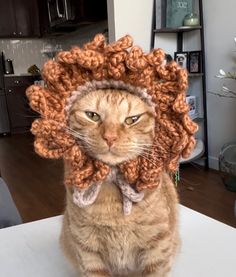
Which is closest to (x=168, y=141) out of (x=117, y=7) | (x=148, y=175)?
(x=148, y=175)

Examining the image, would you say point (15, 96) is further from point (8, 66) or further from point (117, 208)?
point (117, 208)

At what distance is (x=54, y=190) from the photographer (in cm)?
213

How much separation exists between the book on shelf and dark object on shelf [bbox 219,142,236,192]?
2.77ft

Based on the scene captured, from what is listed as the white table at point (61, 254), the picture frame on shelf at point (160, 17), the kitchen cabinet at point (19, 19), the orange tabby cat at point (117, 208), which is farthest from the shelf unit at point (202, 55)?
the kitchen cabinet at point (19, 19)

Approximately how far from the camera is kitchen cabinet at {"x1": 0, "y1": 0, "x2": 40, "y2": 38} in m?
3.96

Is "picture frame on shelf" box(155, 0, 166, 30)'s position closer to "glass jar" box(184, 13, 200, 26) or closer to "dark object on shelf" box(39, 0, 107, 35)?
"glass jar" box(184, 13, 200, 26)

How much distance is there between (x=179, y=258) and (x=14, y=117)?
12.1 feet

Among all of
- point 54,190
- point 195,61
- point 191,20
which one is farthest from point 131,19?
point 54,190

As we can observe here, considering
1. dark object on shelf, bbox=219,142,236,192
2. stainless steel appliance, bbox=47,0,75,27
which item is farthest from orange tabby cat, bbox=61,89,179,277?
stainless steel appliance, bbox=47,0,75,27

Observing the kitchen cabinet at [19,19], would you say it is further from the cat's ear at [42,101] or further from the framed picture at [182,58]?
the cat's ear at [42,101]

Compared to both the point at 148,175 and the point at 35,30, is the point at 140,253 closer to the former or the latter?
the point at 148,175

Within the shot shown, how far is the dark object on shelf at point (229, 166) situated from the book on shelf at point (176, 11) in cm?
84

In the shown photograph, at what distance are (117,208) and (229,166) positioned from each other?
5.17ft

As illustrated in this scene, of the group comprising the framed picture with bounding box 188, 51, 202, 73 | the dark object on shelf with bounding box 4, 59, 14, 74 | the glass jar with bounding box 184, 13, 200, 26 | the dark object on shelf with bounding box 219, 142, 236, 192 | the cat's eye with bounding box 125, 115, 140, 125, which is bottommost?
the dark object on shelf with bounding box 219, 142, 236, 192
